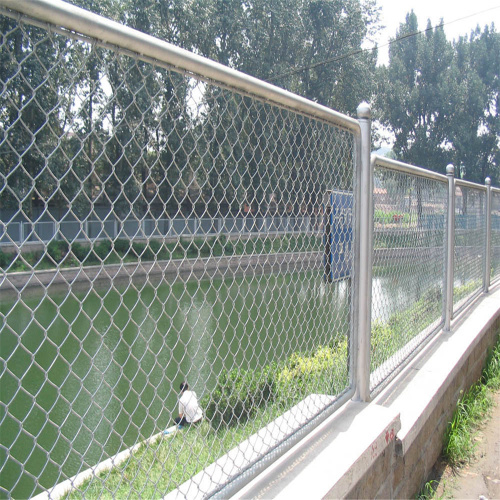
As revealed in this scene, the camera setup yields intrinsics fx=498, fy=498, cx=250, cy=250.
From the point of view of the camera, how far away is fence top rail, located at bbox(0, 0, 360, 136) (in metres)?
1.11

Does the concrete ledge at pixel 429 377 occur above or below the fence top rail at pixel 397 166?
below

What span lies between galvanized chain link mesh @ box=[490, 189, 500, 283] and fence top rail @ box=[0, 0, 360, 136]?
16.5 feet

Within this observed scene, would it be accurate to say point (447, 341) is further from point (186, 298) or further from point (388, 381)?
point (186, 298)

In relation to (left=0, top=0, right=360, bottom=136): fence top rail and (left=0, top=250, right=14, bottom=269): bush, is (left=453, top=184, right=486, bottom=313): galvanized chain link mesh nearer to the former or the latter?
(left=0, top=0, right=360, bottom=136): fence top rail

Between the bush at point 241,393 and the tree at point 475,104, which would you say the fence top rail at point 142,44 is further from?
the tree at point 475,104

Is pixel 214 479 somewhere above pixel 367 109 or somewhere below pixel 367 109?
below

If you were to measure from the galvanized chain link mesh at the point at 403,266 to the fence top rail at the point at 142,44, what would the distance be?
3.19ft

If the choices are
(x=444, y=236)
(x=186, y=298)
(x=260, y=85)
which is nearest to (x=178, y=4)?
(x=186, y=298)

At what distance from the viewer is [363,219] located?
235 cm

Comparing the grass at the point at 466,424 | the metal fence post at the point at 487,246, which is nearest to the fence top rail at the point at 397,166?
the grass at the point at 466,424

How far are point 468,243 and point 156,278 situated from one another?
43.2 feet

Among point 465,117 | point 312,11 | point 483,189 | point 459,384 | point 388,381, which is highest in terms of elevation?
point 312,11

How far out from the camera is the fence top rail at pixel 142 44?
3.63 feet

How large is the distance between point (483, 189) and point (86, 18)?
5050mm
